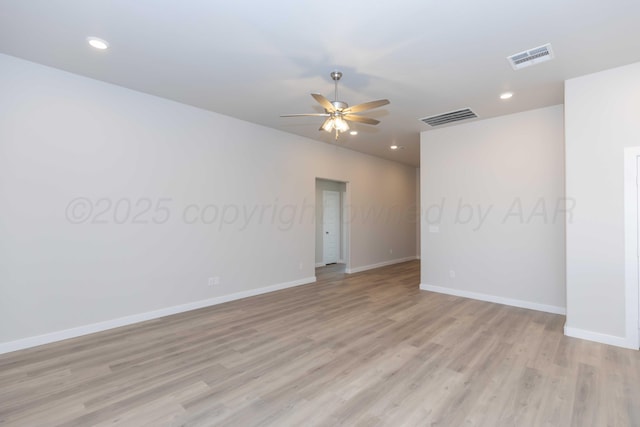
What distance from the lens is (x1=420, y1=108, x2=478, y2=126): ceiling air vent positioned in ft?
15.4

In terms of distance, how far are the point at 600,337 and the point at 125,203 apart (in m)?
6.00

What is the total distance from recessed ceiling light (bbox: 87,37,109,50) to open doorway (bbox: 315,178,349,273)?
5617mm

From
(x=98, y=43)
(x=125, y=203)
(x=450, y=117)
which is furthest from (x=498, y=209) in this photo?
(x=98, y=43)

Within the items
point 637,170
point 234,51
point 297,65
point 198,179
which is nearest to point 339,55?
point 297,65

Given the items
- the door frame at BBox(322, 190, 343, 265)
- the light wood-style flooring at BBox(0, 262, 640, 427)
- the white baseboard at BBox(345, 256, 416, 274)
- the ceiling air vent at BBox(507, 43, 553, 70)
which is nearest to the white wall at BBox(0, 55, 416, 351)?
the light wood-style flooring at BBox(0, 262, 640, 427)

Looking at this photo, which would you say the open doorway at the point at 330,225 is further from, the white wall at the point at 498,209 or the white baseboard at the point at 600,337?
the white baseboard at the point at 600,337

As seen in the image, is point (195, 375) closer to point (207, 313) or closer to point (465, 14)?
point (207, 313)

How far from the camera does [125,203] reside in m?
3.90

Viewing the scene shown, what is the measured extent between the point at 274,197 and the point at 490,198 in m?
3.83

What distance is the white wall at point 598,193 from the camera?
3.27m

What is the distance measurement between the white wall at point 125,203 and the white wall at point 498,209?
2.68 meters
